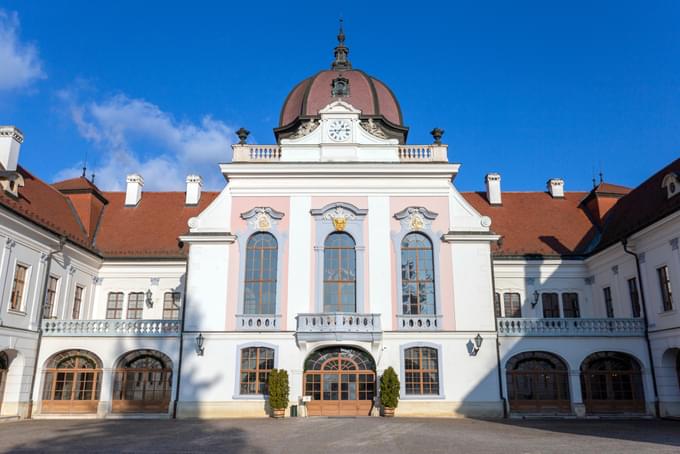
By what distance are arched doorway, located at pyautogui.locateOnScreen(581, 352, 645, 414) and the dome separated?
534 inches

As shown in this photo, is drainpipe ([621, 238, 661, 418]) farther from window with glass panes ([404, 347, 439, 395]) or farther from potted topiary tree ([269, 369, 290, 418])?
potted topiary tree ([269, 369, 290, 418])

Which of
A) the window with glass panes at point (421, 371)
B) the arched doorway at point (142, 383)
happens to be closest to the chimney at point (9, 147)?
the arched doorway at point (142, 383)

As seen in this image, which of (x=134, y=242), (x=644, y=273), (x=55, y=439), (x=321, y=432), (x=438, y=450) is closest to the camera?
(x=438, y=450)

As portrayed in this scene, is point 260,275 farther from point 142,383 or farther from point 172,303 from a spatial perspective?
point 172,303

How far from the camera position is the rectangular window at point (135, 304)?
26.0 metres

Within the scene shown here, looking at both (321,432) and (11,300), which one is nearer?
(321,432)

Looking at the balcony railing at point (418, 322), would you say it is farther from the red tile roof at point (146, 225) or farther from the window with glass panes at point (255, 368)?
the red tile roof at point (146, 225)

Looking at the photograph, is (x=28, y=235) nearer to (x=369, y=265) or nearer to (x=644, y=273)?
(x=369, y=265)

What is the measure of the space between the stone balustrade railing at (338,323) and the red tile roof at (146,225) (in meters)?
8.39

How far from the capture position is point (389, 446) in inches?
513

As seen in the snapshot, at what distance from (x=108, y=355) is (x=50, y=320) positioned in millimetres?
2704

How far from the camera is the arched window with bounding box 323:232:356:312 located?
21.8 metres

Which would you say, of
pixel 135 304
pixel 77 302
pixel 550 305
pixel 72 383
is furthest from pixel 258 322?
pixel 550 305

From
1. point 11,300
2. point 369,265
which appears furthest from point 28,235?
point 369,265
